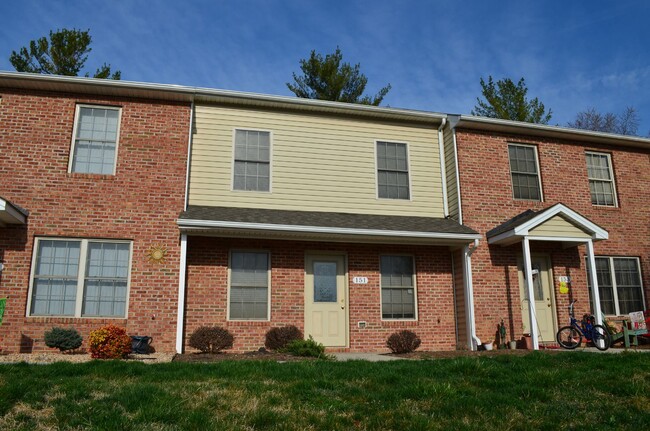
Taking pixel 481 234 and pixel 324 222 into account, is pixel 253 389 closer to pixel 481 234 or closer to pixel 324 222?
pixel 324 222

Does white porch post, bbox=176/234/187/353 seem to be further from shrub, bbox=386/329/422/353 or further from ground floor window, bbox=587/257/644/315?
ground floor window, bbox=587/257/644/315

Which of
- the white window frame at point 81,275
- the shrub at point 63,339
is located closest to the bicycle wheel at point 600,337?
the white window frame at point 81,275

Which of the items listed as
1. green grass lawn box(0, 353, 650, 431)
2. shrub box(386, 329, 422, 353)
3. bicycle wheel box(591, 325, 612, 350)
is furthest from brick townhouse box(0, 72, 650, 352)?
green grass lawn box(0, 353, 650, 431)

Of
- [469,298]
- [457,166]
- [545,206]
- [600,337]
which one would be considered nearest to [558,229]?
[545,206]

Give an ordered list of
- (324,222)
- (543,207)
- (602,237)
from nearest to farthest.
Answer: (324,222)
(602,237)
(543,207)

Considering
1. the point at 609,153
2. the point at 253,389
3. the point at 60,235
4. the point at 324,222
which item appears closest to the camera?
the point at 253,389

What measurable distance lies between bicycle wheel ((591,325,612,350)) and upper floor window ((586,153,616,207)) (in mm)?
3908

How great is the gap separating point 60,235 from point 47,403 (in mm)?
6236

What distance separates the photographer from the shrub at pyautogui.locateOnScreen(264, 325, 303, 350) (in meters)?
11.3

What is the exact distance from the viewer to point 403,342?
11.7 metres

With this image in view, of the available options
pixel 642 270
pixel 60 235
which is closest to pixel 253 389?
pixel 60 235

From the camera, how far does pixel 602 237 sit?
12.8 m

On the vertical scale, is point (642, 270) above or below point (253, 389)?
above

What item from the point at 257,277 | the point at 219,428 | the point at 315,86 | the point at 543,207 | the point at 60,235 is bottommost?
the point at 219,428
